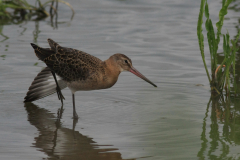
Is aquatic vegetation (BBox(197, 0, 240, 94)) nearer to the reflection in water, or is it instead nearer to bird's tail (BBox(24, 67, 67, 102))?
the reflection in water

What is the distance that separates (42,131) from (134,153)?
128cm

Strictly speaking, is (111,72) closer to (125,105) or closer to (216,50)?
(125,105)

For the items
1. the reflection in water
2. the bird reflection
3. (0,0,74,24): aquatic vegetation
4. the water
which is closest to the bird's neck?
the water

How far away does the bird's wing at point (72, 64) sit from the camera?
18.7 feet

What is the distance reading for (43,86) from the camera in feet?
20.8

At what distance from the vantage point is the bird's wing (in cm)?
570

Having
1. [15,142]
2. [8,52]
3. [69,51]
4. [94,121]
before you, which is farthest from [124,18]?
[15,142]

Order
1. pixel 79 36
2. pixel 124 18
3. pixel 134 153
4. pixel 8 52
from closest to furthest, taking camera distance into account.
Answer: pixel 134 153
pixel 8 52
pixel 79 36
pixel 124 18

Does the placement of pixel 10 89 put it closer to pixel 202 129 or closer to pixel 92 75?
pixel 92 75

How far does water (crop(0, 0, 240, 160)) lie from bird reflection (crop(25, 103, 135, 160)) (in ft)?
0.03

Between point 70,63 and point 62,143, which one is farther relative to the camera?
point 70,63

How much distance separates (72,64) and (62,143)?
134 centimetres

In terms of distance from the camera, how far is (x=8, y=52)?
809cm

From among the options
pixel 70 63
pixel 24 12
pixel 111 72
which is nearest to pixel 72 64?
pixel 70 63
